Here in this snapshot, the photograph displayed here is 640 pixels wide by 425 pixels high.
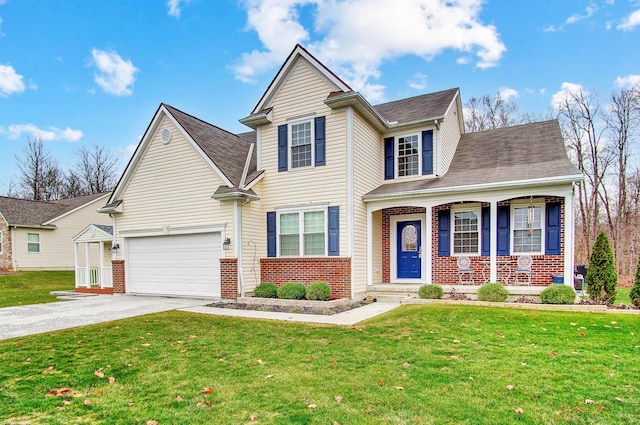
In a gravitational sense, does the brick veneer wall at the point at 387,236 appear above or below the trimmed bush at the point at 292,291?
above

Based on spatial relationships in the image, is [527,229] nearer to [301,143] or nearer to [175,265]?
[301,143]

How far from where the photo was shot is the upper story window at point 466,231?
40.8 ft

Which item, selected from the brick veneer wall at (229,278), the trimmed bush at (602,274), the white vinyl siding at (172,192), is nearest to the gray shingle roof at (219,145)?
the white vinyl siding at (172,192)

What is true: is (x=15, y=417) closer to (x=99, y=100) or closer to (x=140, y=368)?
(x=140, y=368)

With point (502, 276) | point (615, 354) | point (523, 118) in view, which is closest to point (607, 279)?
point (502, 276)

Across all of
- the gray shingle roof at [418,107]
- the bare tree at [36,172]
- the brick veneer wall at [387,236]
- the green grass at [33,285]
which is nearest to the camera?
the gray shingle roof at [418,107]

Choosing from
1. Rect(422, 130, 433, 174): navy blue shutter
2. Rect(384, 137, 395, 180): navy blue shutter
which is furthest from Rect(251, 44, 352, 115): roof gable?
Rect(422, 130, 433, 174): navy blue shutter

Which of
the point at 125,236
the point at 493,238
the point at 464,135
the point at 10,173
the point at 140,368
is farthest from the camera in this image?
the point at 10,173

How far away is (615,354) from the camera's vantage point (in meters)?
5.55

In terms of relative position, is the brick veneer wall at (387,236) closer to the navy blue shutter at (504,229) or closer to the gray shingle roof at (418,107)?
the navy blue shutter at (504,229)

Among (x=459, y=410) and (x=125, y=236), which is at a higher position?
(x=125, y=236)

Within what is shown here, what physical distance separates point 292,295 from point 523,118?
23620 millimetres

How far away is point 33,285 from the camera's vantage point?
20.5m

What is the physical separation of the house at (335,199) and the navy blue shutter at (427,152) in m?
0.03
